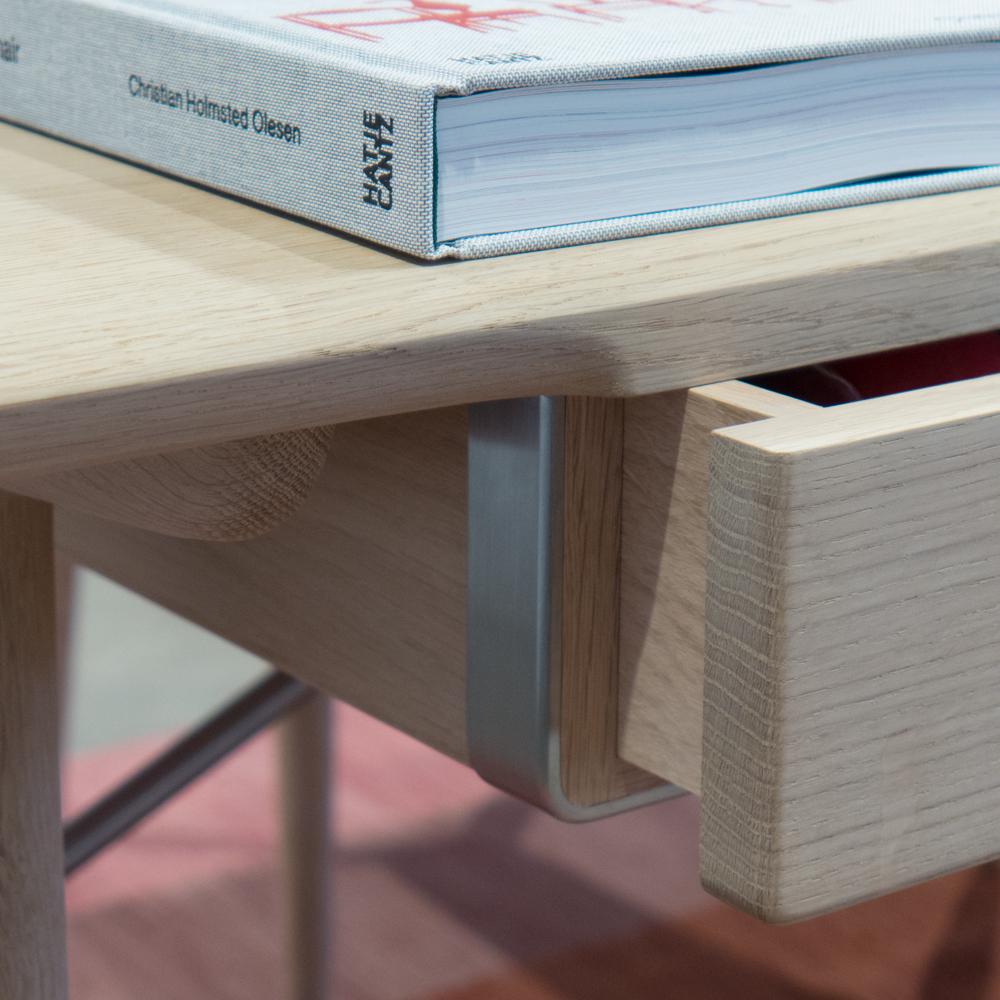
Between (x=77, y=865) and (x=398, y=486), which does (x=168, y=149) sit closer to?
(x=398, y=486)

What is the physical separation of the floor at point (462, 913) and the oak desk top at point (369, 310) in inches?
33.6

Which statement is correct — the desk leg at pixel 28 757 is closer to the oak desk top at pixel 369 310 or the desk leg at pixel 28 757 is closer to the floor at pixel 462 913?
the oak desk top at pixel 369 310

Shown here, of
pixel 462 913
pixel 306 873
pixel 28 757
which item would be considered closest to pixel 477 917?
pixel 462 913

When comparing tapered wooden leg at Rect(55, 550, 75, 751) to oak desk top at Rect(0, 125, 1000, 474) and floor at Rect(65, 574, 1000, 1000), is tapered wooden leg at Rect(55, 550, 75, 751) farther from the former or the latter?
oak desk top at Rect(0, 125, 1000, 474)

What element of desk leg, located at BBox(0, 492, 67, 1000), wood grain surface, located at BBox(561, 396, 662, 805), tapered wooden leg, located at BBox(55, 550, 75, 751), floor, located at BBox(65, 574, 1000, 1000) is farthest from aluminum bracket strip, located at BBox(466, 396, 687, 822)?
floor, located at BBox(65, 574, 1000, 1000)

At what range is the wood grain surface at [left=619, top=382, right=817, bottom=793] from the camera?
36cm

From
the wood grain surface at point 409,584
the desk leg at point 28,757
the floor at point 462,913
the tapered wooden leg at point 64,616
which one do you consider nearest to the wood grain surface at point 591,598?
the wood grain surface at point 409,584

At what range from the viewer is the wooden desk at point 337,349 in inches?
11.7

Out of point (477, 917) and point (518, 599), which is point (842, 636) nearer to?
point (518, 599)

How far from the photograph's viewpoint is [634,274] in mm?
355

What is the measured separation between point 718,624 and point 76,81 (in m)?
0.29

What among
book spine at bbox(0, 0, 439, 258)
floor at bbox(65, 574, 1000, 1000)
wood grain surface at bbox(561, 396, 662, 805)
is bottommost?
floor at bbox(65, 574, 1000, 1000)

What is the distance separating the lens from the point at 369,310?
320mm

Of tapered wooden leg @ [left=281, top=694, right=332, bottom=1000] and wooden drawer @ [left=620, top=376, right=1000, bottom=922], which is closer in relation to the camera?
Answer: wooden drawer @ [left=620, top=376, right=1000, bottom=922]
